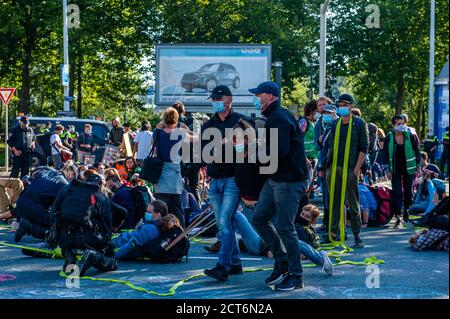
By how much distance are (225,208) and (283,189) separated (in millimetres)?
845

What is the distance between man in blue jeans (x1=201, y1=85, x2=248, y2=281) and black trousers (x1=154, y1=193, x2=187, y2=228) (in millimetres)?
1901

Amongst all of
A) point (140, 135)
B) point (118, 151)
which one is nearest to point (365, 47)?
point (118, 151)

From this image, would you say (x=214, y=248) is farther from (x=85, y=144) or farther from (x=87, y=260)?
(x=85, y=144)

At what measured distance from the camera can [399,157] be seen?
1294cm

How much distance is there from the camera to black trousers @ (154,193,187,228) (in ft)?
33.1

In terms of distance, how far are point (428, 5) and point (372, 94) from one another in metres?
8.66

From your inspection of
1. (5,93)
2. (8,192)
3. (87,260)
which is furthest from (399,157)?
(5,93)

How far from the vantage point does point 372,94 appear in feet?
127

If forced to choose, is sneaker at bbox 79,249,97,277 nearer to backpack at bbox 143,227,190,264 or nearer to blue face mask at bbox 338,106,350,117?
backpack at bbox 143,227,190,264

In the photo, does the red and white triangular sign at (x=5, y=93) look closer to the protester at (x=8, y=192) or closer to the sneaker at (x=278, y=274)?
the protester at (x=8, y=192)

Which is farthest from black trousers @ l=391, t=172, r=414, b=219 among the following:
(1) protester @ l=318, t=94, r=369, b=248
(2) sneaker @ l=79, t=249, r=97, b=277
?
(2) sneaker @ l=79, t=249, r=97, b=277

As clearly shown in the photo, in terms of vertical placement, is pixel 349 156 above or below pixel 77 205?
above

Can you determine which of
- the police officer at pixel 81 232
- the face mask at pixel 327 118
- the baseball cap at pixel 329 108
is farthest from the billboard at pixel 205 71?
the police officer at pixel 81 232

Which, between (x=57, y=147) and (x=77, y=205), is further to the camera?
(x=57, y=147)
